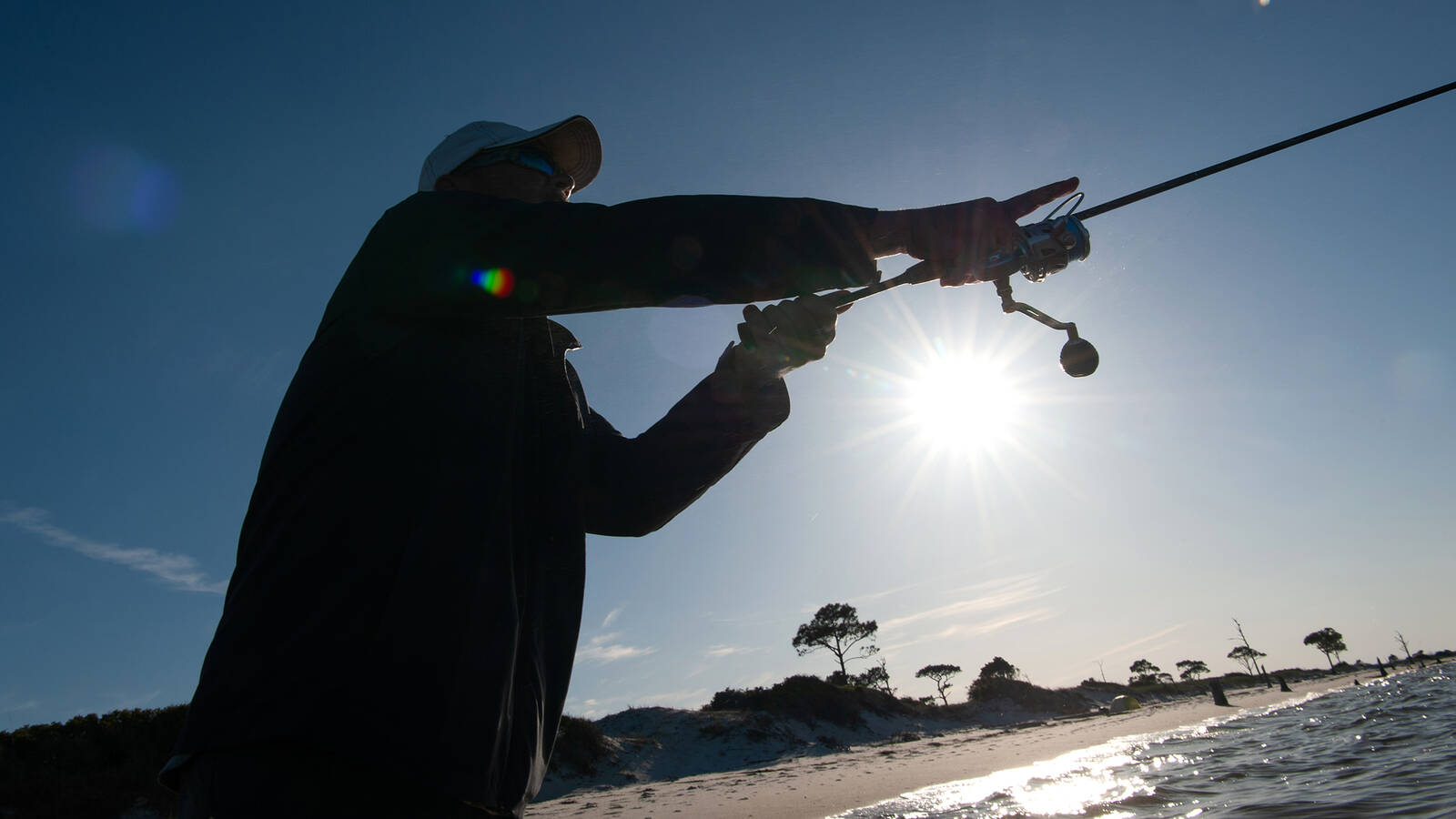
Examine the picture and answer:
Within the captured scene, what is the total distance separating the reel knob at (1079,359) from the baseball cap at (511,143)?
1481 mm

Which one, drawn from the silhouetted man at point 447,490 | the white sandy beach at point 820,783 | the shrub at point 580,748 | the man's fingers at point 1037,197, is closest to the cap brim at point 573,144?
the silhouetted man at point 447,490

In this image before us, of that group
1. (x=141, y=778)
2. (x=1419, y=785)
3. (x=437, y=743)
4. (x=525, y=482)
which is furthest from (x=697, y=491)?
(x=141, y=778)

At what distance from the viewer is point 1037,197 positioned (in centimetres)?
148

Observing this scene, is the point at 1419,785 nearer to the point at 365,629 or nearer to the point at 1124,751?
the point at 1124,751

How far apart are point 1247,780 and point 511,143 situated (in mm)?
11606

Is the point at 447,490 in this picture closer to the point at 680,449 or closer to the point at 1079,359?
the point at 680,449

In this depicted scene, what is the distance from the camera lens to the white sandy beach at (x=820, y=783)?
1190 cm

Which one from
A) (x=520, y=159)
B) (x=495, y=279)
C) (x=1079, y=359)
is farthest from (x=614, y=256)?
(x=1079, y=359)

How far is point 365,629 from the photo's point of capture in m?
1.05

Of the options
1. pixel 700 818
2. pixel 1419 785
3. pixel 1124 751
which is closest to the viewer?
pixel 1419 785

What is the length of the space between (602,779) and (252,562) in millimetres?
17692

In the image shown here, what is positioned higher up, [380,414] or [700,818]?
[380,414]

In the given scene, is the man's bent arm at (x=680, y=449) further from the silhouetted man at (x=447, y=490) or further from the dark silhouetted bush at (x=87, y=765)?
the dark silhouetted bush at (x=87, y=765)

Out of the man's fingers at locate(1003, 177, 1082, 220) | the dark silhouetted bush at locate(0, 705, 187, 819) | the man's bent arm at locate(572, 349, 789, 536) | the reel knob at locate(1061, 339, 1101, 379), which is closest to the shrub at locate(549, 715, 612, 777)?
the dark silhouetted bush at locate(0, 705, 187, 819)
